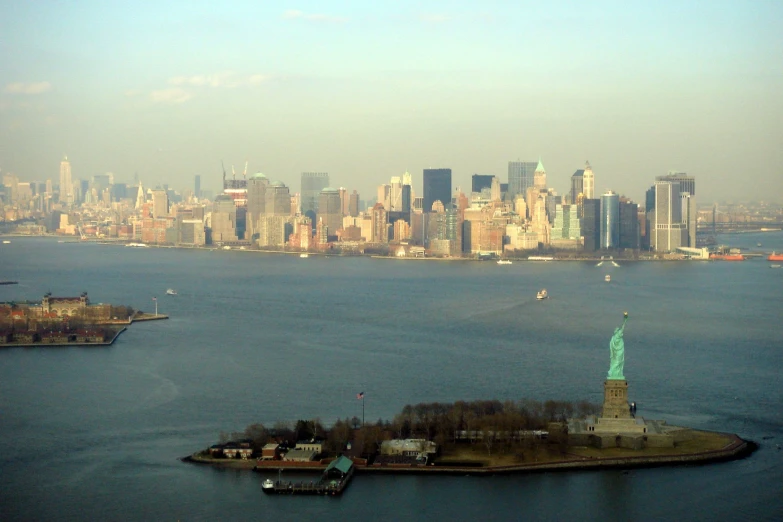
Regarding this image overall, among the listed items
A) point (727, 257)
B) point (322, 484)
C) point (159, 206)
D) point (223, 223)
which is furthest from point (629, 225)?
point (322, 484)

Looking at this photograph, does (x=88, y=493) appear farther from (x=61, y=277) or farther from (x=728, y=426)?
(x=61, y=277)

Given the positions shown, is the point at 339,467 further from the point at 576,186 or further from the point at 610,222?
the point at 576,186

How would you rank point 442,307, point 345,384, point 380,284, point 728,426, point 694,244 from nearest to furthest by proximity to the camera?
point 728,426 < point 345,384 < point 442,307 < point 380,284 < point 694,244

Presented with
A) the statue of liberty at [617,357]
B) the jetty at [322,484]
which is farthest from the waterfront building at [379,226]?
the jetty at [322,484]

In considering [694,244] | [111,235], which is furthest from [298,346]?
[111,235]

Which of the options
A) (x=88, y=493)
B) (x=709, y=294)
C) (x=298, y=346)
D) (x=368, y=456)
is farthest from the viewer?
(x=709, y=294)

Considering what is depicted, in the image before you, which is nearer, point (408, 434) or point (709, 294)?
point (408, 434)

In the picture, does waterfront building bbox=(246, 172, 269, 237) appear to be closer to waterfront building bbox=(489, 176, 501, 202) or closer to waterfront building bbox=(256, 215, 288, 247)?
waterfront building bbox=(256, 215, 288, 247)
